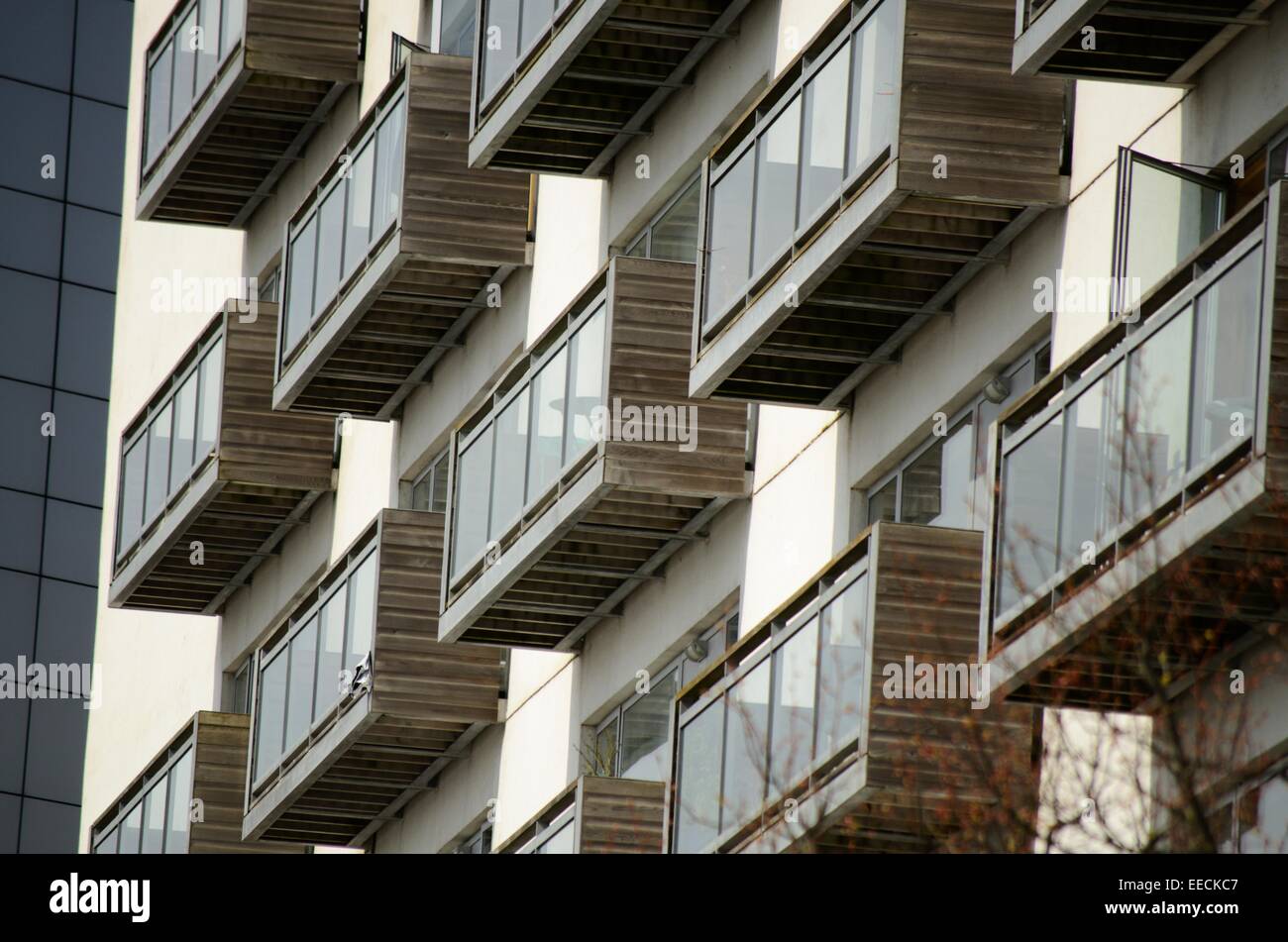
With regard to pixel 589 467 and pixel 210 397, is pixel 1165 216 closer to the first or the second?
pixel 589 467

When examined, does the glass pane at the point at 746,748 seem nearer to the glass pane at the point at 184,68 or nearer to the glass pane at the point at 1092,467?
the glass pane at the point at 1092,467

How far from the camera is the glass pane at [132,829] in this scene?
4069 cm

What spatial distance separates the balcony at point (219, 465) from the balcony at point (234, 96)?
9.93ft

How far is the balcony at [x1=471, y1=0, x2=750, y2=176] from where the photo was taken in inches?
1142

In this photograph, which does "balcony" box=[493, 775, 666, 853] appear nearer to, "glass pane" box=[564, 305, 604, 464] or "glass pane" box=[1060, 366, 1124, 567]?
"glass pane" box=[564, 305, 604, 464]

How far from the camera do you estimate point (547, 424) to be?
29.1 meters

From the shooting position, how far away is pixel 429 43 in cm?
3731

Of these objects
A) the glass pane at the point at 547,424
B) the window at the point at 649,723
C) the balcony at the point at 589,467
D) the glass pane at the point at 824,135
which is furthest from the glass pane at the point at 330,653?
the glass pane at the point at 824,135

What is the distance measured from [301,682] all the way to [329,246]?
207 inches

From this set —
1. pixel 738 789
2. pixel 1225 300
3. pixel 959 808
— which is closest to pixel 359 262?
pixel 738 789

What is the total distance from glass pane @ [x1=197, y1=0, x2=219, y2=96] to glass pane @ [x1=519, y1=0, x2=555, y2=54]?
36.9 ft

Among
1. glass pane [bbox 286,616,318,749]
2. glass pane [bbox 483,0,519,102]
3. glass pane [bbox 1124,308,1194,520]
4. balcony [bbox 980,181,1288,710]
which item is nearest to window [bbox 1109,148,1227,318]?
balcony [bbox 980,181,1288,710]
